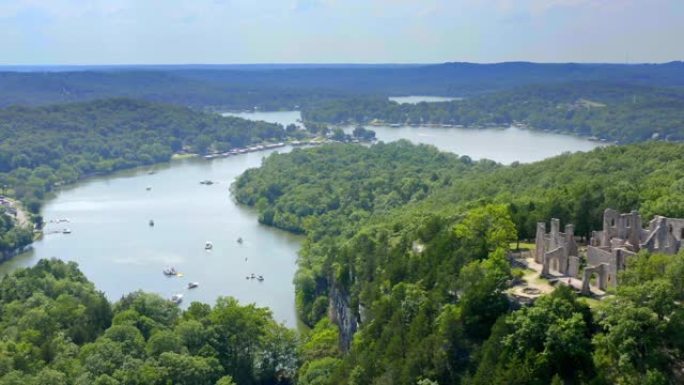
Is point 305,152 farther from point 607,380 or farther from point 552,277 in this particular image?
point 607,380

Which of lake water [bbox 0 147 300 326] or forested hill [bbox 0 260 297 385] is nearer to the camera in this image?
forested hill [bbox 0 260 297 385]

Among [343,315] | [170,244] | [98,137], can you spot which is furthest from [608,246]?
[98,137]

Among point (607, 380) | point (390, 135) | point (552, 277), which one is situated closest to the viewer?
point (607, 380)

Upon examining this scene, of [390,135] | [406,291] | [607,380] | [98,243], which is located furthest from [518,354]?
[390,135]

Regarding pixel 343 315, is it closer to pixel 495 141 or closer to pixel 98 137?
pixel 98 137

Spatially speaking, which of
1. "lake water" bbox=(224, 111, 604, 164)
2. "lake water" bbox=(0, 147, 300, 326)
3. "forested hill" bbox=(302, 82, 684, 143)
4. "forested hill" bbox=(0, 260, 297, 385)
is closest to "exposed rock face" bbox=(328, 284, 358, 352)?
"forested hill" bbox=(0, 260, 297, 385)

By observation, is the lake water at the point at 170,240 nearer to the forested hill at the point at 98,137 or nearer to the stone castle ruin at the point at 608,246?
the forested hill at the point at 98,137

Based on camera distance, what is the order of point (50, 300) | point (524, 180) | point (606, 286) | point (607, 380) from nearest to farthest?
point (607, 380) < point (606, 286) < point (50, 300) < point (524, 180)

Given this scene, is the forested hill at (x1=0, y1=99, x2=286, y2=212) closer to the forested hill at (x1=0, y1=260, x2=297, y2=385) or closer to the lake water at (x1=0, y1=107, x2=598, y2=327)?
the lake water at (x1=0, y1=107, x2=598, y2=327)

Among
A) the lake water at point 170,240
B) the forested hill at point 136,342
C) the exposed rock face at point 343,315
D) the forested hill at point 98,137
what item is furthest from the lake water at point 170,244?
the forested hill at point 98,137
